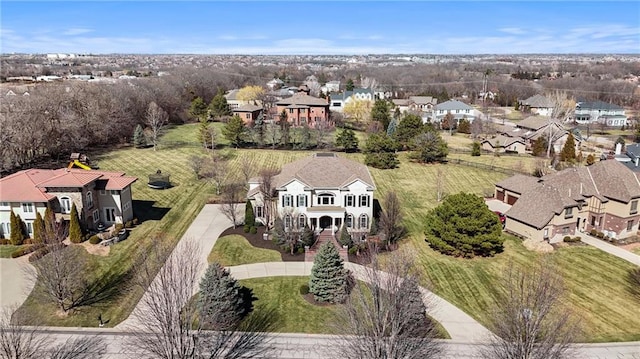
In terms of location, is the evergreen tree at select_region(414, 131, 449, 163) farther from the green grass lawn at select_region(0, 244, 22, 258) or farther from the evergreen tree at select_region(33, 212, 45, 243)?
the green grass lawn at select_region(0, 244, 22, 258)

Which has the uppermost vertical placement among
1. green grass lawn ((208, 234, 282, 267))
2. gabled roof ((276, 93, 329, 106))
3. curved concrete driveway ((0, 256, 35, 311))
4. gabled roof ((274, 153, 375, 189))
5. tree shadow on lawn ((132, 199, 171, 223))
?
gabled roof ((276, 93, 329, 106))

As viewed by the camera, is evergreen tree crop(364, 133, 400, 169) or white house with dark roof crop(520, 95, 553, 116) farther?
white house with dark roof crop(520, 95, 553, 116)

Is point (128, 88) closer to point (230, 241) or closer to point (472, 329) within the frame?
point (230, 241)

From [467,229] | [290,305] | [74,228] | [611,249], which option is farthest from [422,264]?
[74,228]

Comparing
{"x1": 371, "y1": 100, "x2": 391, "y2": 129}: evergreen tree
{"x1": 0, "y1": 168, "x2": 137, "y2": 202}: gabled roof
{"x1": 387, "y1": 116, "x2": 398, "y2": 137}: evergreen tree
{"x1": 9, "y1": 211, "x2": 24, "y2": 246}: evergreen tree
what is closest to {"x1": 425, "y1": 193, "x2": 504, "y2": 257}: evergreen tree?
{"x1": 0, "y1": 168, "x2": 137, "y2": 202}: gabled roof

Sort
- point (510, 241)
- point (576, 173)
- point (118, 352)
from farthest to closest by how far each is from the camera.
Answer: point (576, 173) < point (510, 241) < point (118, 352)

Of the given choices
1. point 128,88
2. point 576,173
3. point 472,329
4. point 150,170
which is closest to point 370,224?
point 472,329
